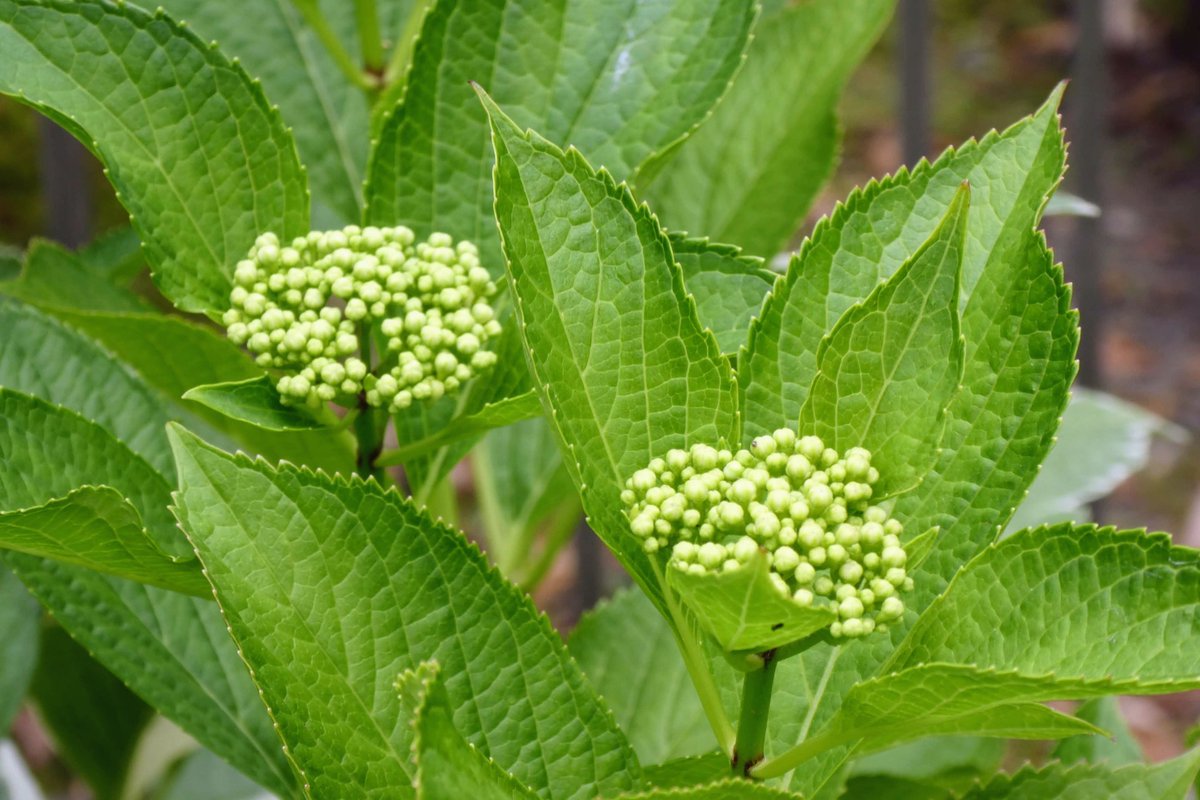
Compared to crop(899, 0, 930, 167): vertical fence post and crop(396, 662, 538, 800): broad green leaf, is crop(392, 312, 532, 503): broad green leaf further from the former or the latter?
crop(899, 0, 930, 167): vertical fence post

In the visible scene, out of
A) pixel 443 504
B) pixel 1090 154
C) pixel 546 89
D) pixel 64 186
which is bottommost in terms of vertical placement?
pixel 443 504

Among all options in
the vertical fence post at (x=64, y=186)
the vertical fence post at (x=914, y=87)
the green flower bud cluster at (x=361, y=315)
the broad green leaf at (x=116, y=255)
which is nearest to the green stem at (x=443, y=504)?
the green flower bud cluster at (x=361, y=315)

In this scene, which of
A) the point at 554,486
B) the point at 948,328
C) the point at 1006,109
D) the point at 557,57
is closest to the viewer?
the point at 948,328

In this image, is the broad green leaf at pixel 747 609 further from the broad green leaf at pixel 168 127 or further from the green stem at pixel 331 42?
the green stem at pixel 331 42

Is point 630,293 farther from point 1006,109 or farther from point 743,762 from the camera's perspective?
point 1006,109

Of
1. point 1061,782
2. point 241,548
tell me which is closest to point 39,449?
point 241,548

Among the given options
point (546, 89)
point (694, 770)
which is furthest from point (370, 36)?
point (694, 770)

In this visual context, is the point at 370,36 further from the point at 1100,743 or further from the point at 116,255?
the point at 1100,743
